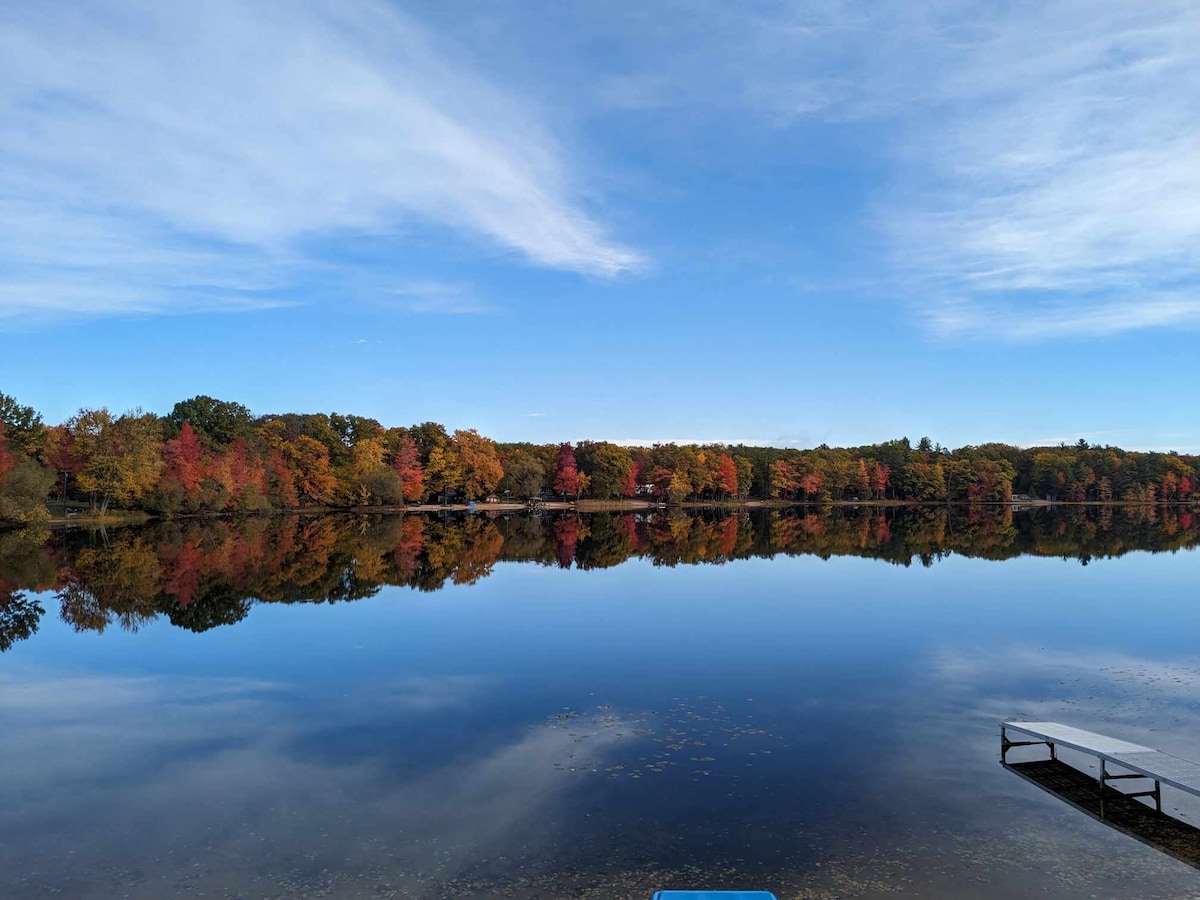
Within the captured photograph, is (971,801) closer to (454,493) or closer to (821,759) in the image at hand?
(821,759)

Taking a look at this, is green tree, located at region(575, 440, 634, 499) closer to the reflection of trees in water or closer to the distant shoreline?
the distant shoreline

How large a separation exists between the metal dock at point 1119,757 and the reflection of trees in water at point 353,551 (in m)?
22.1

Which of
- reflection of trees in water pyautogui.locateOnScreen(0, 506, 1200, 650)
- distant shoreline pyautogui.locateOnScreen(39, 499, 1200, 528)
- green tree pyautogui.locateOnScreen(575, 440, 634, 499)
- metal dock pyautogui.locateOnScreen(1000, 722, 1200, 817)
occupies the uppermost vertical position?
green tree pyautogui.locateOnScreen(575, 440, 634, 499)

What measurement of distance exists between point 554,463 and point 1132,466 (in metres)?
116

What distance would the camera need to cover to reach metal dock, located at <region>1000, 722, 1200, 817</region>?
34.1ft

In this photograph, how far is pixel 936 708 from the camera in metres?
15.2

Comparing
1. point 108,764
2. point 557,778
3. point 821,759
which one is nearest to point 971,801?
point 821,759

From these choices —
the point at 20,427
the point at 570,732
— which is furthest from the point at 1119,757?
the point at 20,427

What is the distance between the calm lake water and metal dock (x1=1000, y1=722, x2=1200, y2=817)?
14.9 inches

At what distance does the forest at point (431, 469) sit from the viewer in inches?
2815

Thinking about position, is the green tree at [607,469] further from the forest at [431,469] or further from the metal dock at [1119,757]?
the metal dock at [1119,757]

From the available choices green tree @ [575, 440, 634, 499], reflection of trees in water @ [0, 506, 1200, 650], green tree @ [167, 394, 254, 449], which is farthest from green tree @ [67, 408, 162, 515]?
green tree @ [575, 440, 634, 499]

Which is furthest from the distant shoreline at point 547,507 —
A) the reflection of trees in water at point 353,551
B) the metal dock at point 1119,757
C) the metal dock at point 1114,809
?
the metal dock at point 1114,809

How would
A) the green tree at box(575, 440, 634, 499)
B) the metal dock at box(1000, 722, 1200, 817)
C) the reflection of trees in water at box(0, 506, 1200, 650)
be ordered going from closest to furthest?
1. the metal dock at box(1000, 722, 1200, 817)
2. the reflection of trees in water at box(0, 506, 1200, 650)
3. the green tree at box(575, 440, 634, 499)
